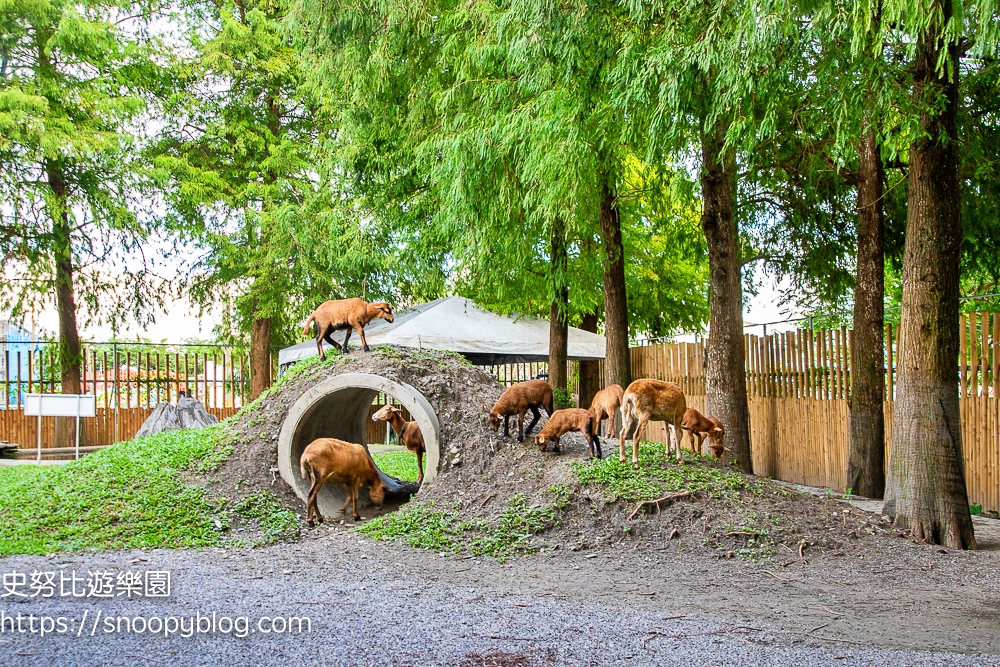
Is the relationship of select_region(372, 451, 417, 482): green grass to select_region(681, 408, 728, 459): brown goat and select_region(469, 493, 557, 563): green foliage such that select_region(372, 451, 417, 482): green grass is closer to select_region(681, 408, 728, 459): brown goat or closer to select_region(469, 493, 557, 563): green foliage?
select_region(469, 493, 557, 563): green foliage

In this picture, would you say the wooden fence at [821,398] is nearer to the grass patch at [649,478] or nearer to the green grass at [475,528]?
the grass patch at [649,478]

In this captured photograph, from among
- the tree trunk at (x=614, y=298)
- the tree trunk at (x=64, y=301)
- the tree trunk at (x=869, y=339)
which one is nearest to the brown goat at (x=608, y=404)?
the tree trunk at (x=869, y=339)

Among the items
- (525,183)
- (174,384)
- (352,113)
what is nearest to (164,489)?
(525,183)

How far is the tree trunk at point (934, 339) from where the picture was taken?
713 centimetres

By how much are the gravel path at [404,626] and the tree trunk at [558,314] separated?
6.80 m

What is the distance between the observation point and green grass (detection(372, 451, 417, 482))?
38.1 feet

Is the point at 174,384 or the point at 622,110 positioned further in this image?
the point at 174,384

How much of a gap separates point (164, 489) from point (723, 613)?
5383 mm

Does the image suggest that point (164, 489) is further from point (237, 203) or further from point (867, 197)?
point (237, 203)

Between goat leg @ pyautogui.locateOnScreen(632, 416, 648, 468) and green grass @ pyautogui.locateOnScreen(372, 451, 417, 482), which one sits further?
green grass @ pyautogui.locateOnScreen(372, 451, 417, 482)

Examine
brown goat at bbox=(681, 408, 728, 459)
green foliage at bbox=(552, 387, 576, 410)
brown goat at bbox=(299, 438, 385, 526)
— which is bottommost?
brown goat at bbox=(299, 438, 385, 526)

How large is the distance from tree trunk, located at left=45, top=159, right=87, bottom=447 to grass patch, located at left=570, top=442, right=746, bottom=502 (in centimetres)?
1403

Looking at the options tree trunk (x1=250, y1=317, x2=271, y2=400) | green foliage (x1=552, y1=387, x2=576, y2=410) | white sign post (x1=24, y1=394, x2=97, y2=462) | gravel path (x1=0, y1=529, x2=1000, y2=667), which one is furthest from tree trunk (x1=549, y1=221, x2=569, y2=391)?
tree trunk (x1=250, y1=317, x2=271, y2=400)

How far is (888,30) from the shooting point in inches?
265
